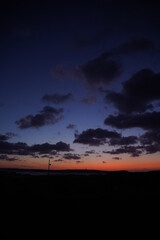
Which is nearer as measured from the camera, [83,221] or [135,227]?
[135,227]

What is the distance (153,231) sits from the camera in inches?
541

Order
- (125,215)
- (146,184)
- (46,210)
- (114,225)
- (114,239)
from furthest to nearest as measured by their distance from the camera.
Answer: (146,184) → (46,210) → (125,215) → (114,225) → (114,239)

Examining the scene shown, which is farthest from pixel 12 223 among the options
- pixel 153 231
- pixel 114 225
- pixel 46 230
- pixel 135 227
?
pixel 153 231

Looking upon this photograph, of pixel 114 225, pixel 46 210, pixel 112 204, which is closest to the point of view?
pixel 114 225

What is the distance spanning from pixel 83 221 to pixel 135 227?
11.9 ft

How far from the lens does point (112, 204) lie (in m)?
21.2

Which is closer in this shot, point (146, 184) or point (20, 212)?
point (20, 212)

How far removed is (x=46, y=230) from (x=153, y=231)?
22.2 feet

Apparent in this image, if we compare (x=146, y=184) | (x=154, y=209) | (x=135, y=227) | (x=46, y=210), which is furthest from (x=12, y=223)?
(x=146, y=184)

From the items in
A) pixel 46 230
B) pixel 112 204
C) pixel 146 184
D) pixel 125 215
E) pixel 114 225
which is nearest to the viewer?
pixel 46 230

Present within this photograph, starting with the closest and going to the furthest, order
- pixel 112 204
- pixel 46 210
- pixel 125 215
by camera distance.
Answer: pixel 125 215
pixel 46 210
pixel 112 204

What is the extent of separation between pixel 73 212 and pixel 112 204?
498 cm

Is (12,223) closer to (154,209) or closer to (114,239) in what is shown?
(114,239)

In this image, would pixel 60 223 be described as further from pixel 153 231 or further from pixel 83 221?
pixel 153 231
